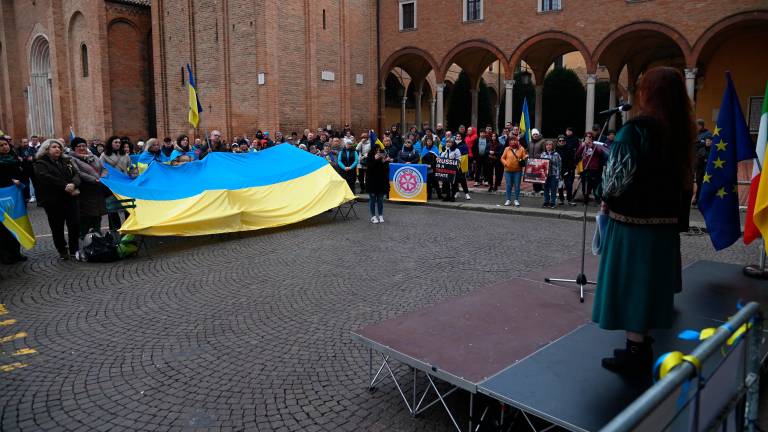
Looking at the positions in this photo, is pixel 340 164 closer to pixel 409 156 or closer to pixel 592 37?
pixel 409 156

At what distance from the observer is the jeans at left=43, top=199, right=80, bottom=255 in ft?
28.9

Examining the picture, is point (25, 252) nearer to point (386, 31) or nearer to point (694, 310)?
point (694, 310)

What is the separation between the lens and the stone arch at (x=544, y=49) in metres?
21.9

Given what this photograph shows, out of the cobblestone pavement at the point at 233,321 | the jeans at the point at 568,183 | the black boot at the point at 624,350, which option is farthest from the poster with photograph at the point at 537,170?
the black boot at the point at 624,350

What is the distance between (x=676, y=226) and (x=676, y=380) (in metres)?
1.87

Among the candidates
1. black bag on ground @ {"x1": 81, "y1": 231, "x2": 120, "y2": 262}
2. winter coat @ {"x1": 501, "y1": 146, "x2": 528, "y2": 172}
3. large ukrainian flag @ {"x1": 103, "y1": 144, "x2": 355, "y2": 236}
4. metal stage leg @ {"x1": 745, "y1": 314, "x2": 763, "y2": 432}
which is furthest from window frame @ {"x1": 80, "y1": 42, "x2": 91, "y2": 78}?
metal stage leg @ {"x1": 745, "y1": 314, "x2": 763, "y2": 432}

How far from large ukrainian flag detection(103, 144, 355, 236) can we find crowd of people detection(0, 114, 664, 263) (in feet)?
2.28

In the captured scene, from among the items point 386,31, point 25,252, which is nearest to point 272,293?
point 25,252

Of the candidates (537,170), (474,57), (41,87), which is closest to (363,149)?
(537,170)

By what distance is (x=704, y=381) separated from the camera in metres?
2.15

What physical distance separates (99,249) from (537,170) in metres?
10.4

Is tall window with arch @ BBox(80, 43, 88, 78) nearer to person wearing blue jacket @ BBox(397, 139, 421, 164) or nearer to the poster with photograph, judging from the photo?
person wearing blue jacket @ BBox(397, 139, 421, 164)

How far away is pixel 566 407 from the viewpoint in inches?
124

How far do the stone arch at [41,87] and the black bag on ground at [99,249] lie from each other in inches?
1171
